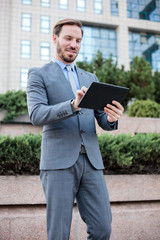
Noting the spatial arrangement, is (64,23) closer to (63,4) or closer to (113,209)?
(113,209)

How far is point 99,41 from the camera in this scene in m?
28.9

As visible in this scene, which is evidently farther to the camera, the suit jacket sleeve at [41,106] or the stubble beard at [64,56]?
the stubble beard at [64,56]

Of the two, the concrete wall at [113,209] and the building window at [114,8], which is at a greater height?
the building window at [114,8]

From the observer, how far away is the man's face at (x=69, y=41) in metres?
2.26

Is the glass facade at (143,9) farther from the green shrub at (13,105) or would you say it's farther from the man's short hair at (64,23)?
the man's short hair at (64,23)

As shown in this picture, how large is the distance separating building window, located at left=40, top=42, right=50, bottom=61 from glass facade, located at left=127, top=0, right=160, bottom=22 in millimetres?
10375

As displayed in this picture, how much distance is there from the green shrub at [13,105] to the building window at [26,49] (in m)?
19.9

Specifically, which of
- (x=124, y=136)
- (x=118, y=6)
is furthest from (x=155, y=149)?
(x=118, y=6)

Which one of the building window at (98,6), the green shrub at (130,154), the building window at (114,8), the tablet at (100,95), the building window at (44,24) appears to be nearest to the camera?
the tablet at (100,95)

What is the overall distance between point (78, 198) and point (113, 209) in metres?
1.77

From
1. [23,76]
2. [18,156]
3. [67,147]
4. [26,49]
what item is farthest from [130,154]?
[26,49]

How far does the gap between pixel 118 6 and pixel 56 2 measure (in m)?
7.03

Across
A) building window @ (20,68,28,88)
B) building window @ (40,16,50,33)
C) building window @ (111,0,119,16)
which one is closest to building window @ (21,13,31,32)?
building window @ (40,16,50,33)

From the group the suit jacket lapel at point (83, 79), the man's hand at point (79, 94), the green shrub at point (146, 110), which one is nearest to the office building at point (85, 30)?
the green shrub at point (146, 110)
